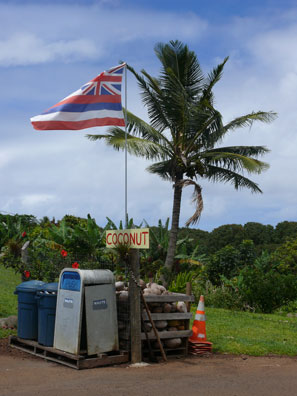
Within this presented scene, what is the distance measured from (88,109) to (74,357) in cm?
501

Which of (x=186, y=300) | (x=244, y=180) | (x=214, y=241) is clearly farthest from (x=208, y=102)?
(x=214, y=241)

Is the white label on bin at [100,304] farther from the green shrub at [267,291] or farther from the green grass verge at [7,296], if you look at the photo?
the green shrub at [267,291]

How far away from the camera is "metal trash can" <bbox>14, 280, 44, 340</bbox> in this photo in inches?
373

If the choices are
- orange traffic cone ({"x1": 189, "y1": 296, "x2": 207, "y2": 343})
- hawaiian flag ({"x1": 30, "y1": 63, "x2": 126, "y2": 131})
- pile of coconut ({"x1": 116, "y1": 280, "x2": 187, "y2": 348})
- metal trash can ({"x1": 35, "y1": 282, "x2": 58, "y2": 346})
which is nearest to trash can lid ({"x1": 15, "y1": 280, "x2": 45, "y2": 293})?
metal trash can ({"x1": 35, "y1": 282, "x2": 58, "y2": 346})

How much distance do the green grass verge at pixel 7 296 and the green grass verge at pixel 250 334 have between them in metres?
4.22

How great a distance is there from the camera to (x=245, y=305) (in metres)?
18.3

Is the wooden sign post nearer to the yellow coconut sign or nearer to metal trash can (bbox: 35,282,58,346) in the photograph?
the yellow coconut sign

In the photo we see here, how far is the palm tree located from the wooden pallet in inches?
522

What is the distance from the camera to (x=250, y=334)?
11680mm

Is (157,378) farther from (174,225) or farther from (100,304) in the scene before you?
(174,225)

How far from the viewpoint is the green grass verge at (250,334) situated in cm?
988

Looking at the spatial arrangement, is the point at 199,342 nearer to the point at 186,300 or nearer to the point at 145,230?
the point at 186,300

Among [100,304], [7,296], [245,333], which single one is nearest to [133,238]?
[100,304]

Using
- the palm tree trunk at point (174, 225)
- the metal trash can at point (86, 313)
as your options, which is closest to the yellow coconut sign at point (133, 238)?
the metal trash can at point (86, 313)
